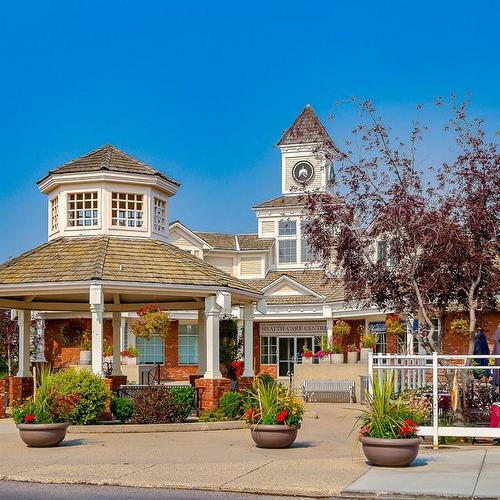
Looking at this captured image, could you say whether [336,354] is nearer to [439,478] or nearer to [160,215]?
[160,215]

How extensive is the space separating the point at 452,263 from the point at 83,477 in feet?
28.0

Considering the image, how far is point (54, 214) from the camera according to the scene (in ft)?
76.7

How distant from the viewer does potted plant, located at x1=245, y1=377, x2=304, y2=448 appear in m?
15.1

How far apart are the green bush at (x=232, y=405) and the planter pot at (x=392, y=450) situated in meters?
7.30

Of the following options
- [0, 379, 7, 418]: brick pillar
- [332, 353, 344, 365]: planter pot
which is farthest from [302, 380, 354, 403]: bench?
[0, 379, 7, 418]: brick pillar

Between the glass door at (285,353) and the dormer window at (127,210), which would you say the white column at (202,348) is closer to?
the dormer window at (127,210)

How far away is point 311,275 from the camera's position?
142 ft

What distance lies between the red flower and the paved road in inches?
149

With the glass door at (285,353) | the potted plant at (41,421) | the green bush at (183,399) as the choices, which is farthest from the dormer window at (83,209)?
the glass door at (285,353)

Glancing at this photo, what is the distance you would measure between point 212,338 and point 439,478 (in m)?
9.62

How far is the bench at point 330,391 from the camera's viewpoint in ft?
95.6

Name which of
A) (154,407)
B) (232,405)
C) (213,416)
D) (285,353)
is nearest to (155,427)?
(154,407)

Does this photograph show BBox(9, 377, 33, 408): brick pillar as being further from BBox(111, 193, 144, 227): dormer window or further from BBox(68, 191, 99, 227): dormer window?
BBox(111, 193, 144, 227): dormer window

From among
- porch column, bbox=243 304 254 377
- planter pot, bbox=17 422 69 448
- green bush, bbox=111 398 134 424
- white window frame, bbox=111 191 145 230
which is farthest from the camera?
porch column, bbox=243 304 254 377
